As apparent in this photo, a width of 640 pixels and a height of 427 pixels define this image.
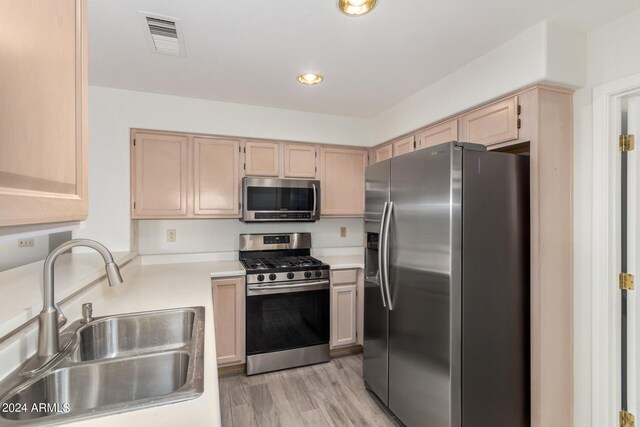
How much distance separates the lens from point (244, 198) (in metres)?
2.80

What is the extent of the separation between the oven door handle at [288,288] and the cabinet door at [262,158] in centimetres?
107

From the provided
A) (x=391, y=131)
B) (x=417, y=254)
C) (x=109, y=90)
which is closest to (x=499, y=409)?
(x=417, y=254)

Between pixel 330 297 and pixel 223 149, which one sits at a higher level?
pixel 223 149

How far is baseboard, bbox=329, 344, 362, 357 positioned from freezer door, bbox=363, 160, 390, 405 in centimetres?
59

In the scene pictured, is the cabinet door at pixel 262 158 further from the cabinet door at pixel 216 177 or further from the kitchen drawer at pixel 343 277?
the kitchen drawer at pixel 343 277

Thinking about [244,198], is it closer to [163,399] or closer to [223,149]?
[223,149]

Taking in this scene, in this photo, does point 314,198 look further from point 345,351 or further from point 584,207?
point 584,207

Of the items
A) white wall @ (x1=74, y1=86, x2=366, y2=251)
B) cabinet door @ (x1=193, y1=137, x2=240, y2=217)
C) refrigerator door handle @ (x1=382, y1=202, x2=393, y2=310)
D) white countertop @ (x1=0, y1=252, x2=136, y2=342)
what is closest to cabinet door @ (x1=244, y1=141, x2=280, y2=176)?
cabinet door @ (x1=193, y1=137, x2=240, y2=217)

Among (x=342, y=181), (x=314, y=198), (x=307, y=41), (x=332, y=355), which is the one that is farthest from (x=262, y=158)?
(x=332, y=355)

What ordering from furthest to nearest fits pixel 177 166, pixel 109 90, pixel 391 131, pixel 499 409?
pixel 391 131 → pixel 177 166 → pixel 109 90 → pixel 499 409

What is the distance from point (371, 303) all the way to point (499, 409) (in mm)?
963

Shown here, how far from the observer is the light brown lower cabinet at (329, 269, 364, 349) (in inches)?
113

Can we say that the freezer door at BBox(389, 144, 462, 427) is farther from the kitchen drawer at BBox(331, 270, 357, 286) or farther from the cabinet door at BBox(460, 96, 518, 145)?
the kitchen drawer at BBox(331, 270, 357, 286)

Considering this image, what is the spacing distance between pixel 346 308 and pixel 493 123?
77.2 inches
